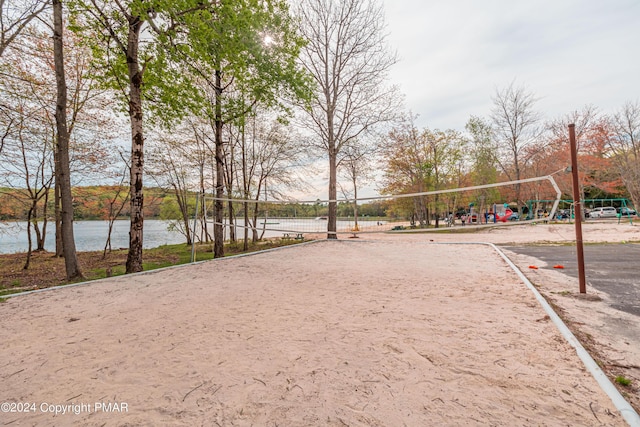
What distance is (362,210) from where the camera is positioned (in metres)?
26.0

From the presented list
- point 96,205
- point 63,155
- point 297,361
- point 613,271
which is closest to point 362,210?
point 96,205

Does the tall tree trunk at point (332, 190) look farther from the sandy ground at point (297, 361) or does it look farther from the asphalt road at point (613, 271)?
the sandy ground at point (297, 361)

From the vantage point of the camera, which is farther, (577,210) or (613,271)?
(613,271)

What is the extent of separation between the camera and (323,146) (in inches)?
486

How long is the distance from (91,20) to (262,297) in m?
7.03

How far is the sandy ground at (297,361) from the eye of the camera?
139 cm

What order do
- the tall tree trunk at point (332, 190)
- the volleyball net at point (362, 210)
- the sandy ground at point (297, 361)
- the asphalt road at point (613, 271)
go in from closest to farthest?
1. the sandy ground at point (297, 361)
2. the asphalt road at point (613, 271)
3. the volleyball net at point (362, 210)
4. the tall tree trunk at point (332, 190)

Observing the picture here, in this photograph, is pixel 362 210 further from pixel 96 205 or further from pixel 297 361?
pixel 297 361

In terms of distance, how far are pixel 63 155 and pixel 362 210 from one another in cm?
2275

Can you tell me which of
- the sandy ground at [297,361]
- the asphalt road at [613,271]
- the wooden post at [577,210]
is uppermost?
the wooden post at [577,210]

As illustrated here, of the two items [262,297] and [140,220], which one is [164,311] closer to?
[262,297]

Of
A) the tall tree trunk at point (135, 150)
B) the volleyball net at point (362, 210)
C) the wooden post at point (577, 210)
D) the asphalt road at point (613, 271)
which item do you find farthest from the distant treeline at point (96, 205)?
the wooden post at point (577, 210)

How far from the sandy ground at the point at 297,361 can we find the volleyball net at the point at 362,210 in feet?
7.59

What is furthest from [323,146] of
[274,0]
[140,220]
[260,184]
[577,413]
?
[577,413]
